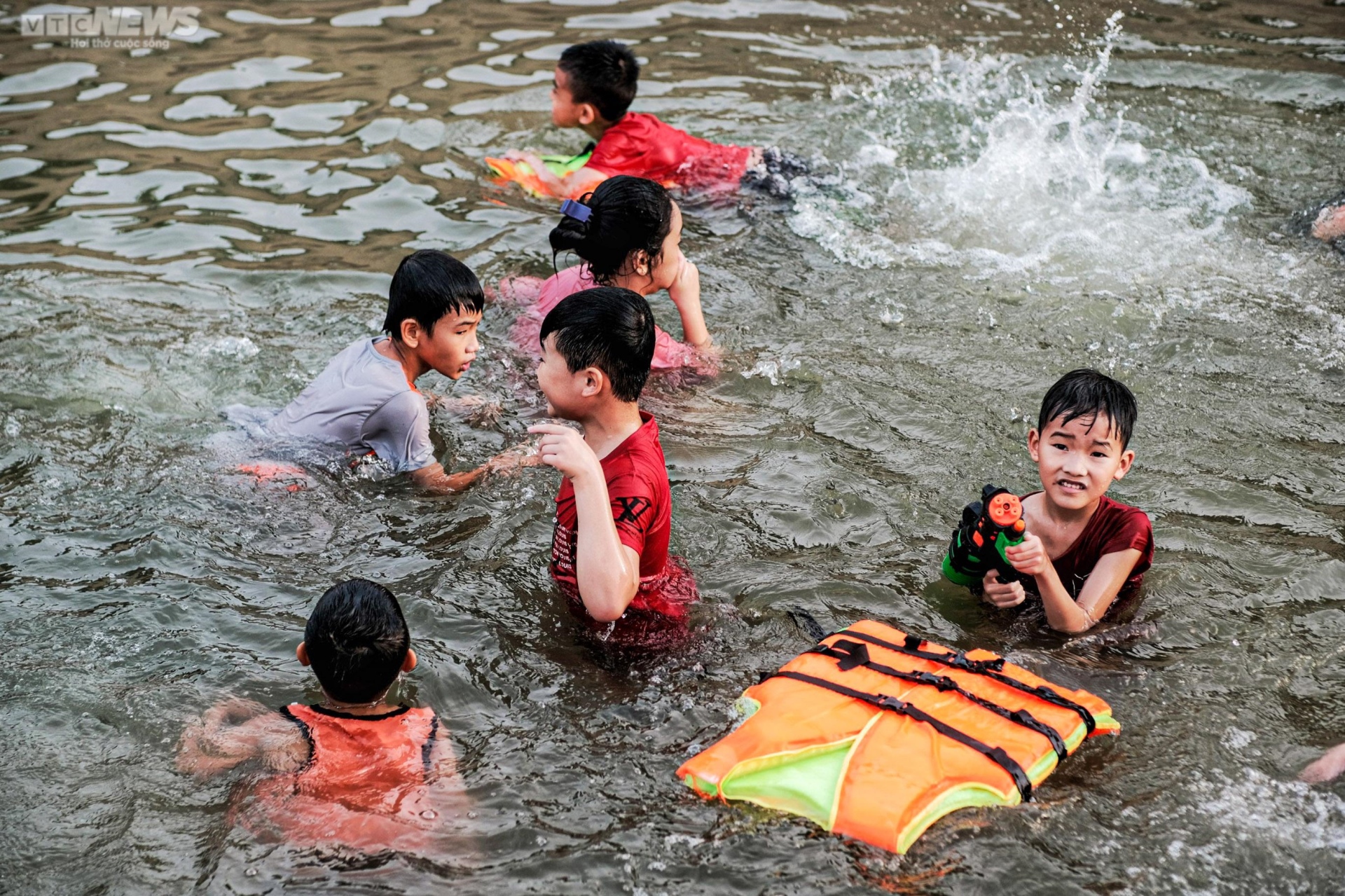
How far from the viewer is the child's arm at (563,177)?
7.54m

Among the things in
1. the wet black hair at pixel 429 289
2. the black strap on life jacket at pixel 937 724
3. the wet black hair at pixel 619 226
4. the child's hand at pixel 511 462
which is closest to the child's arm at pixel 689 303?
the wet black hair at pixel 619 226

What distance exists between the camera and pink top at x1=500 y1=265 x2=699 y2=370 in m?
5.96

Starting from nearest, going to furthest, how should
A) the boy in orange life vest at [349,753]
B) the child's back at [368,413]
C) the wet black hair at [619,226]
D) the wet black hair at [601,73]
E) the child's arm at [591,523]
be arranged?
the boy in orange life vest at [349,753]
the child's arm at [591,523]
the child's back at [368,413]
the wet black hair at [619,226]
the wet black hair at [601,73]

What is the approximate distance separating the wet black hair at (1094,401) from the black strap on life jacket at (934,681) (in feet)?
3.50

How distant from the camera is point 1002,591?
4156 millimetres

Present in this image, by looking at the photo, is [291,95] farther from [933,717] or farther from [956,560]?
[933,717]

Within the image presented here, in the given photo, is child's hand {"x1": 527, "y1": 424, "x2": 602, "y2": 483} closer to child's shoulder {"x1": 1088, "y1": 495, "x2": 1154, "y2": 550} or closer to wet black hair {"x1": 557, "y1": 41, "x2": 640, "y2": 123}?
child's shoulder {"x1": 1088, "y1": 495, "x2": 1154, "y2": 550}

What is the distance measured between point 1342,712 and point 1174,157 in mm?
5222

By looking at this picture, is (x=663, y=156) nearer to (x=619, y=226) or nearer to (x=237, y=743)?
(x=619, y=226)

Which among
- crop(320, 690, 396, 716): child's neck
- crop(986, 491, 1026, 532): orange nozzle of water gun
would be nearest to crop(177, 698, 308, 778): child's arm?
crop(320, 690, 396, 716): child's neck

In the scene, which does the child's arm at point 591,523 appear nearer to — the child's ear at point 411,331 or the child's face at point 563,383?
the child's face at point 563,383

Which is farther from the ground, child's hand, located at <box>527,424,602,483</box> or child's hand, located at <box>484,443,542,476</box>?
child's hand, located at <box>527,424,602,483</box>

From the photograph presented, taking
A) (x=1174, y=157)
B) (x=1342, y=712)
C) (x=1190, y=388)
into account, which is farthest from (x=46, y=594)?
(x=1174, y=157)

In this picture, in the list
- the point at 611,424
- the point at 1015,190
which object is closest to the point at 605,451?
the point at 611,424
